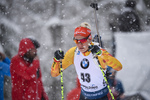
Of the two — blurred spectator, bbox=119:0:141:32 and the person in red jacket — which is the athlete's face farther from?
blurred spectator, bbox=119:0:141:32

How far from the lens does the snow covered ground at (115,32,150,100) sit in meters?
3.81

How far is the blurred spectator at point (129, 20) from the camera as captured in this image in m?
4.38

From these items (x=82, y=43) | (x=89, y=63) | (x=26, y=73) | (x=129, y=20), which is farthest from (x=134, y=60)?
(x=26, y=73)

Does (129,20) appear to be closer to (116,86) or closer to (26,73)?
(116,86)

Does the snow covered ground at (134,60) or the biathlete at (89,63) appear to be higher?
the biathlete at (89,63)

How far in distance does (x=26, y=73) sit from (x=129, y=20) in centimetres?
322

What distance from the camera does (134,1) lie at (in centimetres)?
434

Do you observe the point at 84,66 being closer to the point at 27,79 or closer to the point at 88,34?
the point at 88,34

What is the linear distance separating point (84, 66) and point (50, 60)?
3.05 metres

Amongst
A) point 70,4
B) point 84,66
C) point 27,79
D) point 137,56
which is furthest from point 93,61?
point 70,4

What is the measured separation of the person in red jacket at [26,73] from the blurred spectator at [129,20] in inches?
109

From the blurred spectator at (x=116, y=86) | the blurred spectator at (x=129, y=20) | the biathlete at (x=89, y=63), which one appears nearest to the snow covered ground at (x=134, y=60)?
the blurred spectator at (x=129, y=20)

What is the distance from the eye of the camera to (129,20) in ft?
14.6

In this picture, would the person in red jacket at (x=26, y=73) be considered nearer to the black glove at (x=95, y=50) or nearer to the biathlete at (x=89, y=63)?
the biathlete at (x=89, y=63)
